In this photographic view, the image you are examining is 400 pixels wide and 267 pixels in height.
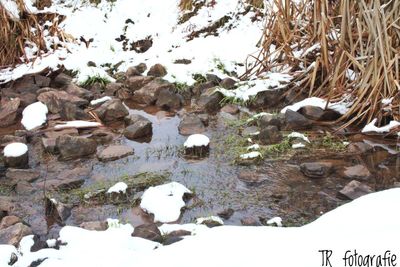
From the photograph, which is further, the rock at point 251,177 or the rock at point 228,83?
the rock at point 228,83

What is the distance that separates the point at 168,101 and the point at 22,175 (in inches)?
70.3

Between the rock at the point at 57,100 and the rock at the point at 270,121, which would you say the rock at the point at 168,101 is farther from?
the rock at the point at 270,121

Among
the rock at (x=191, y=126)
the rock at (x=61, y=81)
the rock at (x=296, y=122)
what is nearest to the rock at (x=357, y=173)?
the rock at (x=296, y=122)

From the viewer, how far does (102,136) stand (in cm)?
463

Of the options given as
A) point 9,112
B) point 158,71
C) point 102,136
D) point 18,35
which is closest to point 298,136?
point 102,136

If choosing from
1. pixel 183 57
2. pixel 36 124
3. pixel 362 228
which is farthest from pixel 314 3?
pixel 362 228

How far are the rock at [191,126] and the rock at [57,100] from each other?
3.94 feet

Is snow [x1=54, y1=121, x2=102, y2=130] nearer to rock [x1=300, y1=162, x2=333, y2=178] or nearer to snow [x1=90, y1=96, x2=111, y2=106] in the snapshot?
snow [x1=90, y1=96, x2=111, y2=106]

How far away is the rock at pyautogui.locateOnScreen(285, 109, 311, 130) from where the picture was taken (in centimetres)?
446

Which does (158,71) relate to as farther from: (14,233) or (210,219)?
(14,233)

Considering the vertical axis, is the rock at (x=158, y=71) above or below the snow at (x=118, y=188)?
above

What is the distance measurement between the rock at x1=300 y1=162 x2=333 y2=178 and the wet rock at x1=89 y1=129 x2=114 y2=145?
5.78 feet

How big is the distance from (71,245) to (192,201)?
0.94 metres

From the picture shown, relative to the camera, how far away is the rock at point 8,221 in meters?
3.07
